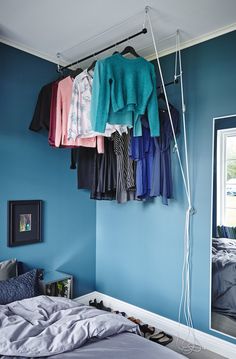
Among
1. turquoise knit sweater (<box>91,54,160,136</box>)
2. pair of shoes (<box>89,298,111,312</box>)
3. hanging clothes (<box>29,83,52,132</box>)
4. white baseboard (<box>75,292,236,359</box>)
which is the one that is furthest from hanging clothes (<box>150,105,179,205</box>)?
pair of shoes (<box>89,298,111,312</box>)

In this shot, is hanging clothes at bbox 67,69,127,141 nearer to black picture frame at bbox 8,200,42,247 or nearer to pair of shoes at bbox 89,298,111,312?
black picture frame at bbox 8,200,42,247

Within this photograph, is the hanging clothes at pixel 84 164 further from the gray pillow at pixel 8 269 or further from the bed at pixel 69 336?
the bed at pixel 69 336

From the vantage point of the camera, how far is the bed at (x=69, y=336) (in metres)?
1.37

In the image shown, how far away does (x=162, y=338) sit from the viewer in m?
2.48

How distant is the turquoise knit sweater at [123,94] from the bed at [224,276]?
3.61 ft

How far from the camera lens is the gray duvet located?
1379 millimetres

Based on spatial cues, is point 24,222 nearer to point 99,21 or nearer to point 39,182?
point 39,182

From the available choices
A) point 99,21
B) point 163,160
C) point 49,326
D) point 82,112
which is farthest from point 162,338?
point 99,21

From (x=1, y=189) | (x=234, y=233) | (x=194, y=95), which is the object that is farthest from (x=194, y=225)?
(x=1, y=189)

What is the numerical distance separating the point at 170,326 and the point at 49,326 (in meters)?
1.45

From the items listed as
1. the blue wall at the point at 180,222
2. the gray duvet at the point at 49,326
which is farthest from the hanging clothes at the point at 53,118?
the gray duvet at the point at 49,326

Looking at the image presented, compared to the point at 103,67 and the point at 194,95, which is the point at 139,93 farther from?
the point at 194,95

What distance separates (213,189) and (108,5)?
1.65m

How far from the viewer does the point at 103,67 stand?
6.72ft
